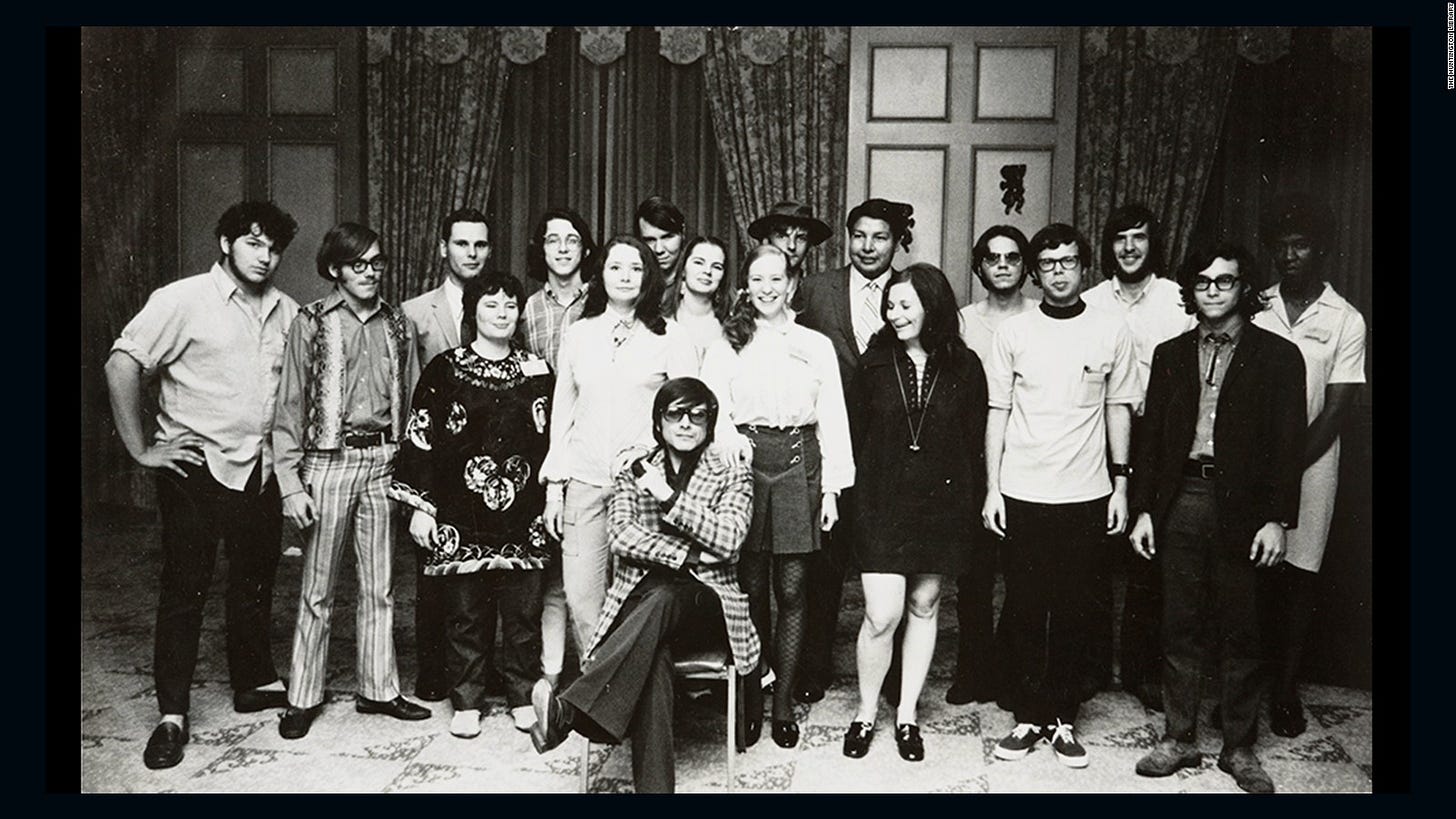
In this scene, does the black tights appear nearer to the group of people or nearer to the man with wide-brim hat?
the group of people

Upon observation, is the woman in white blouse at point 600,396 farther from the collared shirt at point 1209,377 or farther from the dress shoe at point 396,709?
the collared shirt at point 1209,377

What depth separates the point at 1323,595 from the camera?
3.94 m

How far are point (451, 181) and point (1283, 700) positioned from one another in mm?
4600

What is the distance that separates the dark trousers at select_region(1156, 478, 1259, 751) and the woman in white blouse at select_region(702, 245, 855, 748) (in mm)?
967

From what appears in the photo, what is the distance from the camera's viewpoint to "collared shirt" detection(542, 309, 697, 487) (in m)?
3.57

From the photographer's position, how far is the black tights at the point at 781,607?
143 inches

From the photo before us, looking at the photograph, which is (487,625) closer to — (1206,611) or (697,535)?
(697,535)

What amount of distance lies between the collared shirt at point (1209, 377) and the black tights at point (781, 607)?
3.93 feet

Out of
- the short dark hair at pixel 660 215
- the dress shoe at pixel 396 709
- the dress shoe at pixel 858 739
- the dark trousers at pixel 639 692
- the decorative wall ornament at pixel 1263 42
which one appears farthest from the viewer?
the decorative wall ornament at pixel 1263 42

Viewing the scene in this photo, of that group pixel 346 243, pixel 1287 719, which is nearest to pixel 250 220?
pixel 346 243

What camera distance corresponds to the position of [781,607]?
12.1 ft

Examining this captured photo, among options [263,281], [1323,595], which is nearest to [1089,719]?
[1323,595]

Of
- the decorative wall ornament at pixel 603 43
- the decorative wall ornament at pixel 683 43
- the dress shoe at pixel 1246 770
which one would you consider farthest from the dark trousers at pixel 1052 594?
the decorative wall ornament at pixel 603 43

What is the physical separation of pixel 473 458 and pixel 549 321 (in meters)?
0.56
